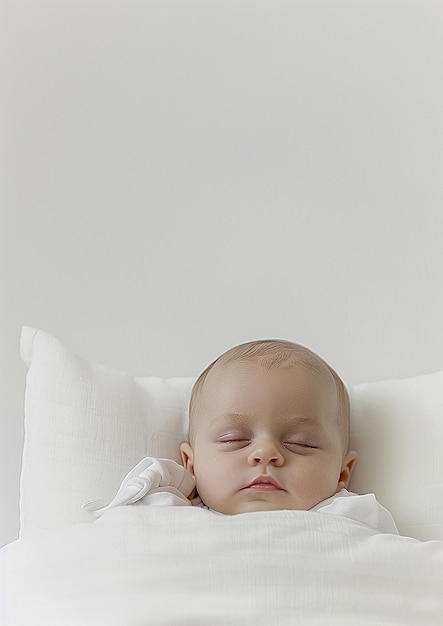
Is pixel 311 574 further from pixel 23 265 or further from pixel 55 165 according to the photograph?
pixel 55 165

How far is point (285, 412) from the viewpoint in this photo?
4.58ft

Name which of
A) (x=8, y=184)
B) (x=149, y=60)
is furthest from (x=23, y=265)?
(x=149, y=60)

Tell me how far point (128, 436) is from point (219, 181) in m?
0.73

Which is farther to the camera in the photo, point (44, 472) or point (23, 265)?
point (23, 265)

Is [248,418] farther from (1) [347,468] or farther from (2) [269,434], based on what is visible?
(1) [347,468]

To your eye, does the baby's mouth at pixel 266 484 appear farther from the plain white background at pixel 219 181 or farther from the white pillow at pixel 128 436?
the plain white background at pixel 219 181

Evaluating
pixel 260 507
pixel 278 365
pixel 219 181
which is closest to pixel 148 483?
pixel 260 507

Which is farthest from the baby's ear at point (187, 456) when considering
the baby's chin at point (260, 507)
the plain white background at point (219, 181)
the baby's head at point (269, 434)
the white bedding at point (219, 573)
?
the plain white background at point (219, 181)

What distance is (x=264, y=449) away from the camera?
1.34m

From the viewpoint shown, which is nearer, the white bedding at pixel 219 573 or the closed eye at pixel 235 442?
the white bedding at pixel 219 573

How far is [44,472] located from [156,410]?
7.8 inches

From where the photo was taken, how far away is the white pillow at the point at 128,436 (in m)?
1.43

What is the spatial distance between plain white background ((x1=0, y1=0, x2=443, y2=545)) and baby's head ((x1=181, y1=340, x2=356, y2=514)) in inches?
16.4

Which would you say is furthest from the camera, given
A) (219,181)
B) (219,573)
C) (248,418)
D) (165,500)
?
(219,181)
